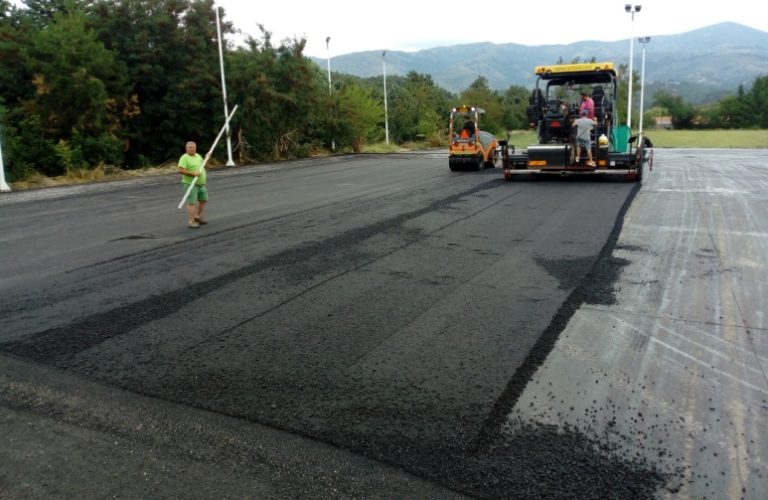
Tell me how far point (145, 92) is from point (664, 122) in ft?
304

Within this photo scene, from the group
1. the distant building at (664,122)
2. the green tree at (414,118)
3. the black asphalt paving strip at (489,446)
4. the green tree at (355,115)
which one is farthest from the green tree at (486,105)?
the black asphalt paving strip at (489,446)

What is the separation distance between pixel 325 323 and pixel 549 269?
10.2 ft

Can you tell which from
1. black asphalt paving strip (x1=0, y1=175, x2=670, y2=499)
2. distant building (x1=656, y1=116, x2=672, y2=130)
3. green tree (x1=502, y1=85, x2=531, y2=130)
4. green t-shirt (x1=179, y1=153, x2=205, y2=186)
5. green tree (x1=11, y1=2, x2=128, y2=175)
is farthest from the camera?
distant building (x1=656, y1=116, x2=672, y2=130)

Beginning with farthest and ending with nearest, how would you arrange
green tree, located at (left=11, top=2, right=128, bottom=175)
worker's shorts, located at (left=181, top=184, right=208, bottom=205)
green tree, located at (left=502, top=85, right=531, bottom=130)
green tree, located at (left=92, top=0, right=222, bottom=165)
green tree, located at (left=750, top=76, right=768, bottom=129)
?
green tree, located at (left=750, top=76, right=768, bottom=129)
green tree, located at (left=502, top=85, right=531, bottom=130)
green tree, located at (left=92, top=0, right=222, bottom=165)
green tree, located at (left=11, top=2, right=128, bottom=175)
worker's shorts, located at (left=181, top=184, right=208, bottom=205)

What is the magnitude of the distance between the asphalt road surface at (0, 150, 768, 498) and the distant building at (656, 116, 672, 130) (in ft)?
318

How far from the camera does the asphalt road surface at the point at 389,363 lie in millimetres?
3174

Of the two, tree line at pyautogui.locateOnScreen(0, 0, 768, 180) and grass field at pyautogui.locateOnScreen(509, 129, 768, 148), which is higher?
tree line at pyautogui.locateOnScreen(0, 0, 768, 180)

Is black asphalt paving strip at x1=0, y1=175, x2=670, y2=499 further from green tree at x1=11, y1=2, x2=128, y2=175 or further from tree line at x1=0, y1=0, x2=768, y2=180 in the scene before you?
green tree at x1=11, y1=2, x2=128, y2=175

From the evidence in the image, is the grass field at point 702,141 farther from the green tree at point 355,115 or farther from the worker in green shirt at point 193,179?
the worker in green shirt at point 193,179

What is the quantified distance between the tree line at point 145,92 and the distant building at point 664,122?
7431cm

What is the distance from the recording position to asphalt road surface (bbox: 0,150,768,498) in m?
3.17

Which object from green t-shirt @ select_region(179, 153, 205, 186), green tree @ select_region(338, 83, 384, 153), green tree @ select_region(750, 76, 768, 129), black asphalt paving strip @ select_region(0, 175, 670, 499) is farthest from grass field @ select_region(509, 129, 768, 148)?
green tree @ select_region(750, 76, 768, 129)

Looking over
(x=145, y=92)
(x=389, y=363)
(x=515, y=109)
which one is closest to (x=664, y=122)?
(x=515, y=109)

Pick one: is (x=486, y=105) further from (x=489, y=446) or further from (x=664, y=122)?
(x=489, y=446)
